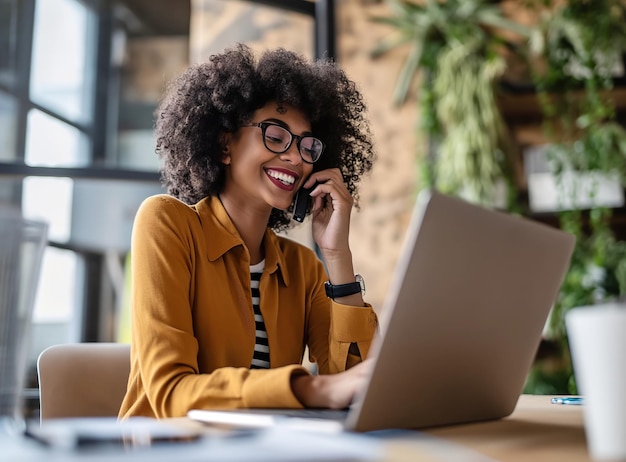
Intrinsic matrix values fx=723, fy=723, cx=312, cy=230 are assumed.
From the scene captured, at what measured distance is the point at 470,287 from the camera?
2.79 ft

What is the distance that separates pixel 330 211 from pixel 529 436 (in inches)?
37.6

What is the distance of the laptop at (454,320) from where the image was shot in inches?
30.0

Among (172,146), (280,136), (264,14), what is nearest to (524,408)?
(280,136)

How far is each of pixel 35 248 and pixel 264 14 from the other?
105 inches

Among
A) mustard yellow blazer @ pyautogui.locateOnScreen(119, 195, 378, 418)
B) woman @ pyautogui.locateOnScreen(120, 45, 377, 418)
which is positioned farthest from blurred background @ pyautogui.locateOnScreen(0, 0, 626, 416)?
mustard yellow blazer @ pyautogui.locateOnScreen(119, 195, 378, 418)

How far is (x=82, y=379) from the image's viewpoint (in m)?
1.46

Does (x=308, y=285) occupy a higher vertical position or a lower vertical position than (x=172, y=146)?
lower

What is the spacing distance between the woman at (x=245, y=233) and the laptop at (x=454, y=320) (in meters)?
0.35

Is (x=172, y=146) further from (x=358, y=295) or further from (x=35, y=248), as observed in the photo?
(x=35, y=248)

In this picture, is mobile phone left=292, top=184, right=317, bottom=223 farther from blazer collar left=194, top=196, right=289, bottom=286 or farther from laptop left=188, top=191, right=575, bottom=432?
laptop left=188, top=191, right=575, bottom=432

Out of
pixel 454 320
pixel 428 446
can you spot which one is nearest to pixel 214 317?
pixel 454 320

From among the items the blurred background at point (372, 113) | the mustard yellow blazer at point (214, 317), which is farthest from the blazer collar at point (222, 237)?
the blurred background at point (372, 113)

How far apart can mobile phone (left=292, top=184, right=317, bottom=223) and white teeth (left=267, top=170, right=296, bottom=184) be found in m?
0.08

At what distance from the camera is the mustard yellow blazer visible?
1012 mm
